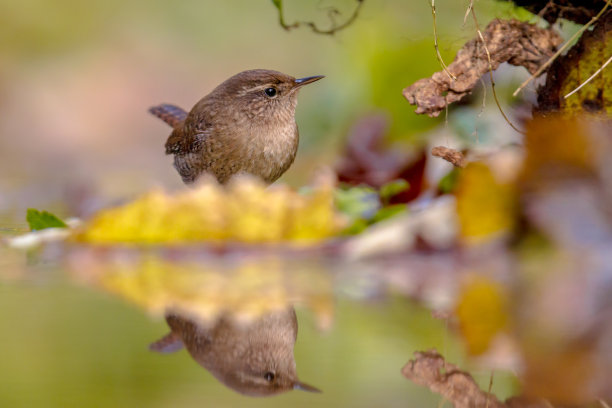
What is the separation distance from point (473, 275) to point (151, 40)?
729 centimetres

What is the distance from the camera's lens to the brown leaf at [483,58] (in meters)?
2.21

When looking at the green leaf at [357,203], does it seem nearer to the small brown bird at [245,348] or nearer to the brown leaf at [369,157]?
the brown leaf at [369,157]

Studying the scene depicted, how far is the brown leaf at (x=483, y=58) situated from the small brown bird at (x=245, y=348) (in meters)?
0.85

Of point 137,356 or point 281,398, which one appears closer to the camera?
point 281,398

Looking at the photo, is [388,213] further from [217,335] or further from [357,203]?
[217,335]

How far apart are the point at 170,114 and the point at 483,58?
2.80 metres

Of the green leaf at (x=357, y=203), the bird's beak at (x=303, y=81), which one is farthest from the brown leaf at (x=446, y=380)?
the bird's beak at (x=303, y=81)

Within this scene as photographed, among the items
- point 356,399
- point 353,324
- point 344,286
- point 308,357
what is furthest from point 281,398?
point 344,286

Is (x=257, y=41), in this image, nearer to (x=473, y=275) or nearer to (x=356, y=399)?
(x=473, y=275)

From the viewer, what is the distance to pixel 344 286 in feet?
Answer: 6.02

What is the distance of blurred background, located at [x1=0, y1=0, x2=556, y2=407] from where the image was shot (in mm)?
1124

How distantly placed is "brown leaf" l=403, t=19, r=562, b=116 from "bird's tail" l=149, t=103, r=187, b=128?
2583 mm

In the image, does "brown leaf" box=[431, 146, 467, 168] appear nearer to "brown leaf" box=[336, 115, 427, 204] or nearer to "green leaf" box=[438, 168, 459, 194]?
"green leaf" box=[438, 168, 459, 194]

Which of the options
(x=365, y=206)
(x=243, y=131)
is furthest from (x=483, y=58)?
(x=243, y=131)
